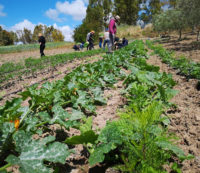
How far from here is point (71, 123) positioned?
1520 millimetres

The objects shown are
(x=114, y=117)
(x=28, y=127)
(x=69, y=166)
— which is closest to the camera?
(x=69, y=166)

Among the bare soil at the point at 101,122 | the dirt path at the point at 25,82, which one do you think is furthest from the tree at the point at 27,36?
the bare soil at the point at 101,122

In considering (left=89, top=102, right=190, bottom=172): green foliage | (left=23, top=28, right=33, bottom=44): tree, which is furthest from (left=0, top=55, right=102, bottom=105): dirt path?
(left=23, top=28, right=33, bottom=44): tree

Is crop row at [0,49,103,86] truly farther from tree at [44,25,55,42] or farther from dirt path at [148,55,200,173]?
tree at [44,25,55,42]

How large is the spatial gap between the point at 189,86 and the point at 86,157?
110 inches

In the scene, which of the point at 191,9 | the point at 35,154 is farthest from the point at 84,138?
the point at 191,9

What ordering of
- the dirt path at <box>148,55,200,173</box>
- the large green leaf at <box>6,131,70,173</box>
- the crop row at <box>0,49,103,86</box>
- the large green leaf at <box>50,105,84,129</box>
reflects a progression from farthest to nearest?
the crop row at <box>0,49,103,86</box> → the large green leaf at <box>50,105,84,129</box> → the dirt path at <box>148,55,200,173</box> → the large green leaf at <box>6,131,70,173</box>

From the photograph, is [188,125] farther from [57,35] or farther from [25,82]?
[57,35]

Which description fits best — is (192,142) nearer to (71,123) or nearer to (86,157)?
(86,157)

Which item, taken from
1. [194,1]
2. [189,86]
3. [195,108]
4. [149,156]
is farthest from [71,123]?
[194,1]

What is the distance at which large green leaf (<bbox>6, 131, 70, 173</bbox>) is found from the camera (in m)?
0.95

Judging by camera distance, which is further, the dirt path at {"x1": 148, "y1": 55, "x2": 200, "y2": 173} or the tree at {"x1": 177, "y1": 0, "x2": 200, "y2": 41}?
the tree at {"x1": 177, "y1": 0, "x2": 200, "y2": 41}

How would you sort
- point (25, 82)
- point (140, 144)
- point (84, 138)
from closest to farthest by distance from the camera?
point (140, 144)
point (84, 138)
point (25, 82)

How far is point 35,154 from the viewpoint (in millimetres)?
1024
